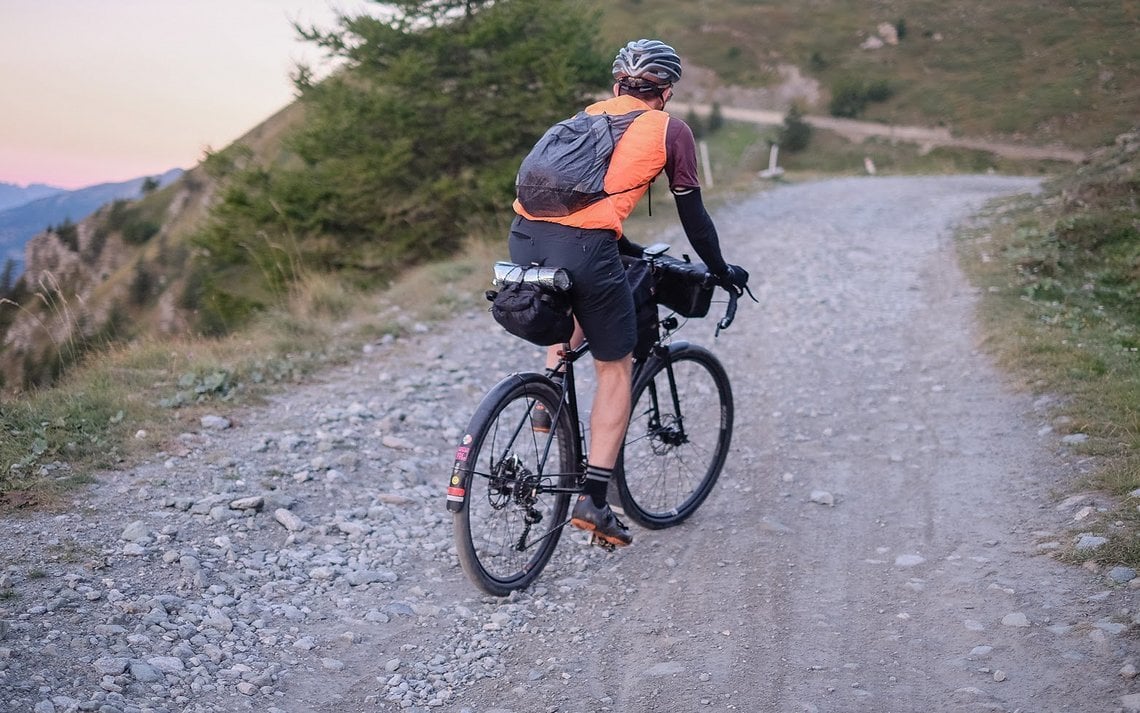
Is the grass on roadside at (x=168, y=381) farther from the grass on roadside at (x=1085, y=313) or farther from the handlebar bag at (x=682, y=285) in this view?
the grass on roadside at (x=1085, y=313)

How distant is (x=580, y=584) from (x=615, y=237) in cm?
166

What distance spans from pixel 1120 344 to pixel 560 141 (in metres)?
5.51

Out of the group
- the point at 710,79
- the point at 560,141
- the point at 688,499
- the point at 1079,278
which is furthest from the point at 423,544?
the point at 710,79

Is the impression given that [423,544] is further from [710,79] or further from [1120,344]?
[710,79]

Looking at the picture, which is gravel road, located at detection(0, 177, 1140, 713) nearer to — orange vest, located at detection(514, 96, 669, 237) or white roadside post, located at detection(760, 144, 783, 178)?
orange vest, located at detection(514, 96, 669, 237)

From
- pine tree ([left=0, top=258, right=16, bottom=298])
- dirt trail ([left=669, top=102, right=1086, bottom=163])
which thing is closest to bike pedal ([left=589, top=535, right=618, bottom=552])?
pine tree ([left=0, top=258, right=16, bottom=298])

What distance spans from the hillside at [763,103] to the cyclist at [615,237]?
447 cm

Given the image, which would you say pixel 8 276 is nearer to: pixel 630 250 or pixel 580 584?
pixel 630 250

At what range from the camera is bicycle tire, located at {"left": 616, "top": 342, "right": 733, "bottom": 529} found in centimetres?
464

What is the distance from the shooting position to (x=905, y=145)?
178ft

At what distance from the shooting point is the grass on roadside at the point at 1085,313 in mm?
4773

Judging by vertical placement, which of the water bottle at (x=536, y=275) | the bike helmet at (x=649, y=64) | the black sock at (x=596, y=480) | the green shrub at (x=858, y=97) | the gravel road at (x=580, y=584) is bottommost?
the gravel road at (x=580, y=584)

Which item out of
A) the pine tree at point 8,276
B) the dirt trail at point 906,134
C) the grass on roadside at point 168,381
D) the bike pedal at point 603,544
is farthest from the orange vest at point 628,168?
the dirt trail at point 906,134

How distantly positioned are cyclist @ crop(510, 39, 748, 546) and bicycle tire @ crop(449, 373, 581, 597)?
122 mm
